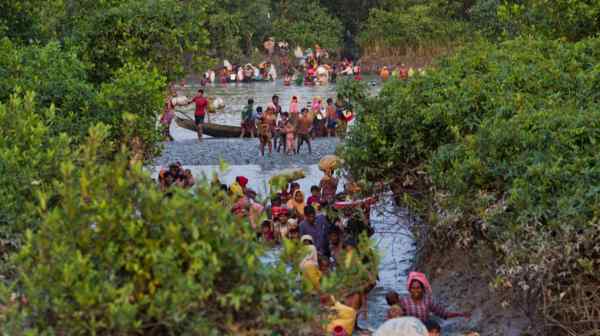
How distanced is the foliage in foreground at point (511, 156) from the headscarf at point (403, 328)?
0.87m

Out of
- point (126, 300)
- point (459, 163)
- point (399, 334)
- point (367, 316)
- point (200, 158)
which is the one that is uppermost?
point (126, 300)

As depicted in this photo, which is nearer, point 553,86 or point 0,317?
point 0,317

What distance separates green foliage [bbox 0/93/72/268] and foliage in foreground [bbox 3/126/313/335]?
251 cm

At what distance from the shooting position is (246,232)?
286 inches

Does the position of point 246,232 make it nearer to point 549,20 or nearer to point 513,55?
point 513,55

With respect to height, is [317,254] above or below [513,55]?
below

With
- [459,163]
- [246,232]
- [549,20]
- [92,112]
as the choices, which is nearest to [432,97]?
[459,163]

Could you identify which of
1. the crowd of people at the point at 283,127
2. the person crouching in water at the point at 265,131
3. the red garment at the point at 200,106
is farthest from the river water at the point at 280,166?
the red garment at the point at 200,106

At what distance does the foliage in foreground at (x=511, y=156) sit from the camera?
34.7 ft

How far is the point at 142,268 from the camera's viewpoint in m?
7.10

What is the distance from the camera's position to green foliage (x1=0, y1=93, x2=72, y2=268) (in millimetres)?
10180

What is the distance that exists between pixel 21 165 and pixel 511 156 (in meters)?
5.23

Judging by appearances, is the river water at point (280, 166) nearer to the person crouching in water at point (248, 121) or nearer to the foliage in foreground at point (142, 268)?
the foliage in foreground at point (142, 268)

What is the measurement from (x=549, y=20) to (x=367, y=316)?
30.3ft
